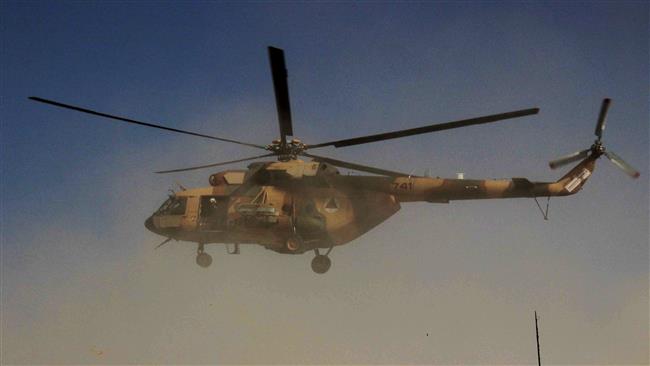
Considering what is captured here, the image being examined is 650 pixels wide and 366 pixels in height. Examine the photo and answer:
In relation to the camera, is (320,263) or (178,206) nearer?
(320,263)

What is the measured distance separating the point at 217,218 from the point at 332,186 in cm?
502

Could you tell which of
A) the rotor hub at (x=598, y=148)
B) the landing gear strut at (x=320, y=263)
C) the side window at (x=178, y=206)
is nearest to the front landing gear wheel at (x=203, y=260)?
the side window at (x=178, y=206)

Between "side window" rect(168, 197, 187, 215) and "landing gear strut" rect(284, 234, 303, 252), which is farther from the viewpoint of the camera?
"side window" rect(168, 197, 187, 215)

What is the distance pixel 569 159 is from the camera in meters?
20.3

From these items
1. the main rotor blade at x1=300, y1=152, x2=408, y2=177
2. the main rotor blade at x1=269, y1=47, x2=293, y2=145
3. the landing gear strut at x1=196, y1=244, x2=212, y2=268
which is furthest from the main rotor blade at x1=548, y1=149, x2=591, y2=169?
the landing gear strut at x1=196, y1=244, x2=212, y2=268

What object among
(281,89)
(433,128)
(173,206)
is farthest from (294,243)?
(433,128)

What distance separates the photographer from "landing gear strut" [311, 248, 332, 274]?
76.7 ft

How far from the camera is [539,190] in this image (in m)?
21.1

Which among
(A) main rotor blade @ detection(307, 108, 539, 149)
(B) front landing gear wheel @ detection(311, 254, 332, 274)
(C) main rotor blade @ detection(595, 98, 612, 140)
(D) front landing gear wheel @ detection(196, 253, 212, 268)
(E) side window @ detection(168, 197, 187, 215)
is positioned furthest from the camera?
(E) side window @ detection(168, 197, 187, 215)

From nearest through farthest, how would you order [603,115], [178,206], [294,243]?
[603,115]
[294,243]
[178,206]

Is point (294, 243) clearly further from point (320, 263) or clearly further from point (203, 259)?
point (203, 259)

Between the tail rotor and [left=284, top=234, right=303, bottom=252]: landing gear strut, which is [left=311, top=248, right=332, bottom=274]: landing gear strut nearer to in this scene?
[left=284, top=234, right=303, bottom=252]: landing gear strut

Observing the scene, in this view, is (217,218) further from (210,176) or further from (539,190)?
(539,190)

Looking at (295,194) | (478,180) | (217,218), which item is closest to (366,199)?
(295,194)
